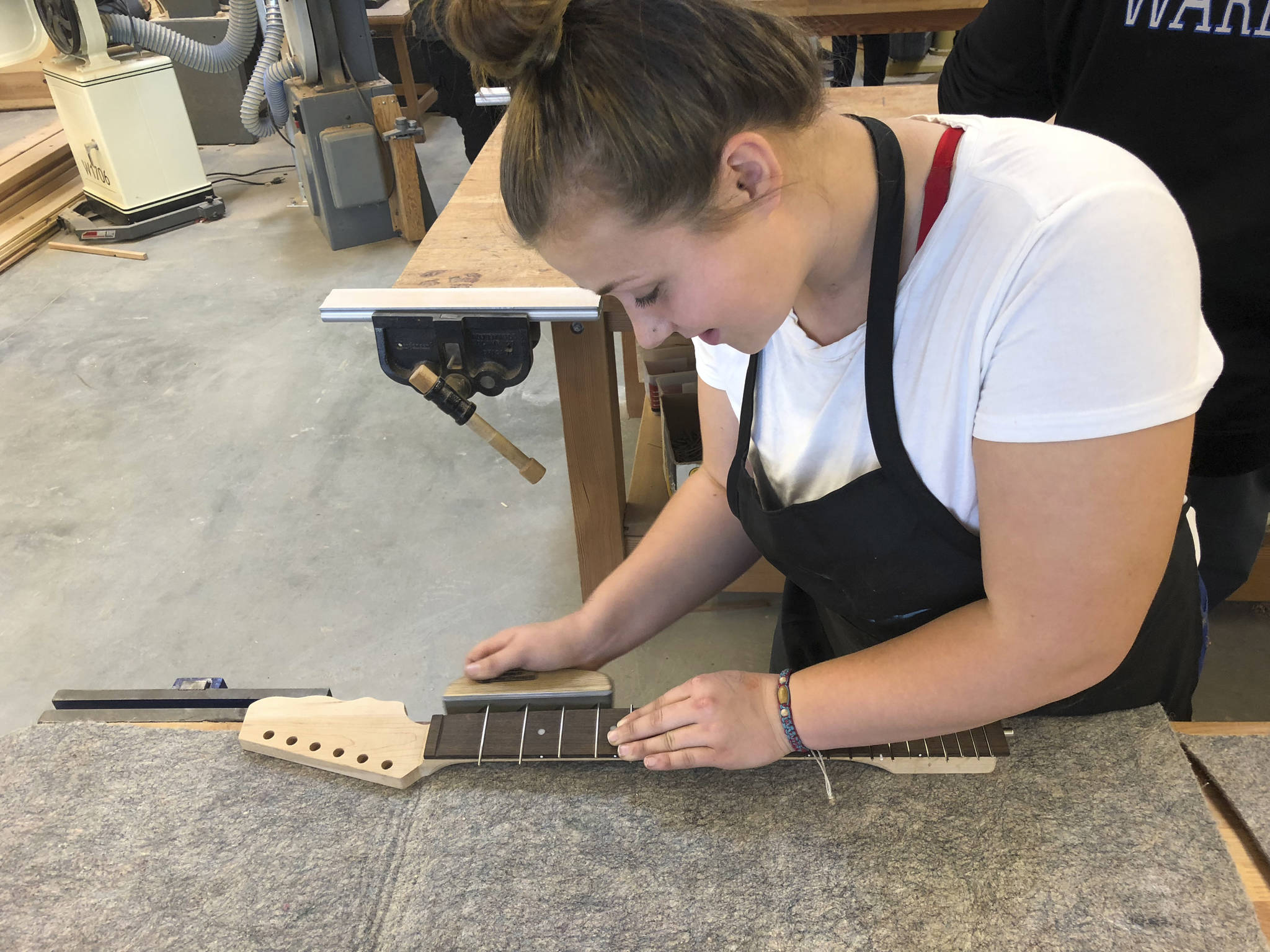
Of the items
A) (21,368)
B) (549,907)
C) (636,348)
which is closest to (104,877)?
(549,907)

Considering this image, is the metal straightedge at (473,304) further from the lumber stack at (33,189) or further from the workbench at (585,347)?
the lumber stack at (33,189)

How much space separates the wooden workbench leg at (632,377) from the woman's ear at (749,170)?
175cm

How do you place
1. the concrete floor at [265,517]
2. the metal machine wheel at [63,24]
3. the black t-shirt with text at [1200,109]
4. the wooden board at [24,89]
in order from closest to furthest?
the black t-shirt with text at [1200,109] < the concrete floor at [265,517] < the metal machine wheel at [63,24] < the wooden board at [24,89]

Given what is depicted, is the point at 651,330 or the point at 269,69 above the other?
the point at 651,330

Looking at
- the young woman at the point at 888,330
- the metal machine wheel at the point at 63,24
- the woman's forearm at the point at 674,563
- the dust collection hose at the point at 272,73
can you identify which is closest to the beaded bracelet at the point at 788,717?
the young woman at the point at 888,330

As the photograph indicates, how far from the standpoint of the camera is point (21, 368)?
9.12ft

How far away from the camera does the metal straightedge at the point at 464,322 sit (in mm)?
1153

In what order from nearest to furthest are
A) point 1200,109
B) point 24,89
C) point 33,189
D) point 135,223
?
point 1200,109 < point 135,223 < point 33,189 < point 24,89

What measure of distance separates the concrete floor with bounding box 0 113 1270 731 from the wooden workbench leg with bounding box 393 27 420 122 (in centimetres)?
143

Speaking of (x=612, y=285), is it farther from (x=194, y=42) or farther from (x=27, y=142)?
(x=27, y=142)

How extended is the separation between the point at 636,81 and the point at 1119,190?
1.01ft

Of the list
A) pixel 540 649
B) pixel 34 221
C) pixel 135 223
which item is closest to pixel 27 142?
pixel 34 221

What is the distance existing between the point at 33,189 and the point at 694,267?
431 centimetres

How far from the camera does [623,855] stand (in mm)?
707
